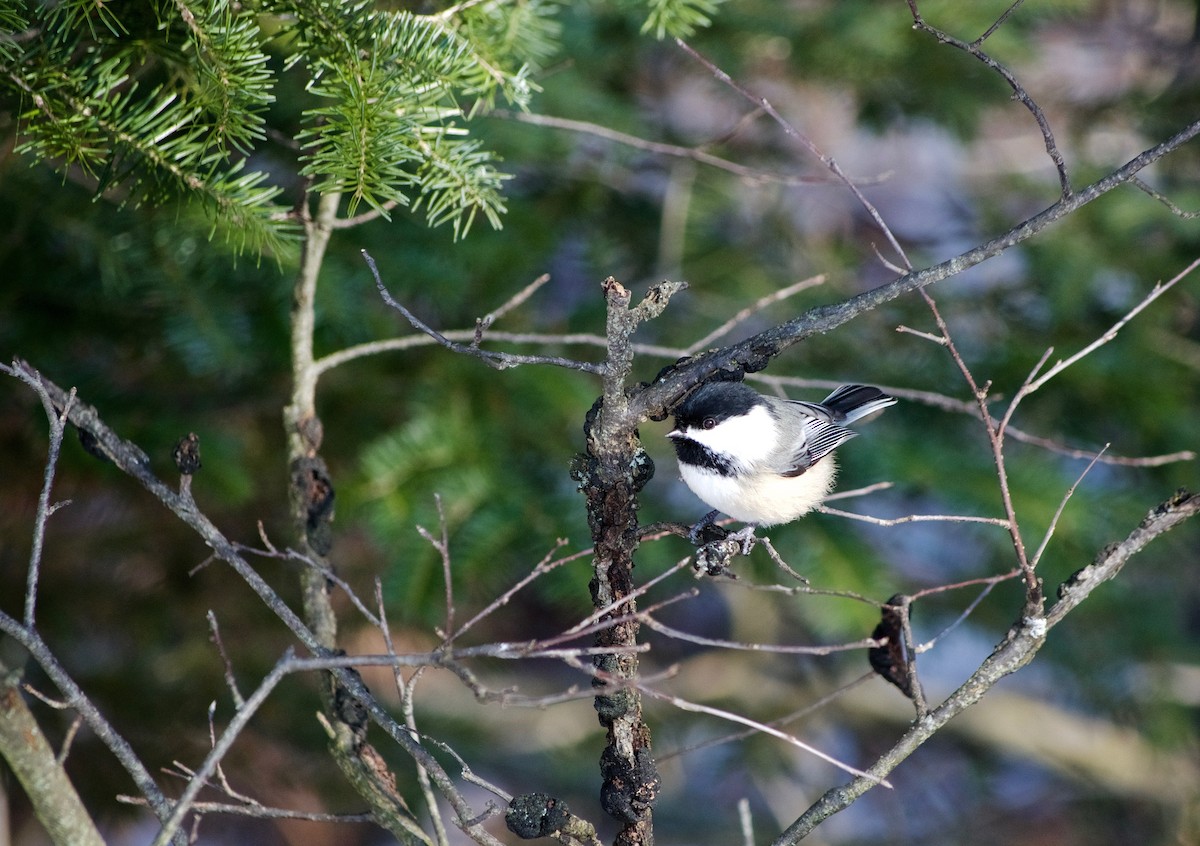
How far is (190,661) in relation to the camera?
2.50 meters

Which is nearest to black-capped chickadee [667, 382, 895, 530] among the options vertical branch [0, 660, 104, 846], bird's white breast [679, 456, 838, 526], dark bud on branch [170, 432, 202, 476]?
bird's white breast [679, 456, 838, 526]

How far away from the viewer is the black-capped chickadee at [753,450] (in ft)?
5.35

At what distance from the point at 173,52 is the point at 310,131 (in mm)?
239

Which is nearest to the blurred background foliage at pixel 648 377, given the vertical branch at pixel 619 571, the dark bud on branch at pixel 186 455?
the dark bud on branch at pixel 186 455

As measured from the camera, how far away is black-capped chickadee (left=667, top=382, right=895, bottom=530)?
1630 millimetres

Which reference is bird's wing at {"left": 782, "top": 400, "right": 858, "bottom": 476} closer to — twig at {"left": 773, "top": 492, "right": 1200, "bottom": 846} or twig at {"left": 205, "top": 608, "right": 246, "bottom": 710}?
twig at {"left": 773, "top": 492, "right": 1200, "bottom": 846}

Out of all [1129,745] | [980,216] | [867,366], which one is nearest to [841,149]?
[980,216]

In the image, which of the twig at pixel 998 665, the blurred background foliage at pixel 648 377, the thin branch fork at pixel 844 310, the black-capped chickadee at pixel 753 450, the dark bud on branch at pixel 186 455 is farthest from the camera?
the blurred background foliage at pixel 648 377

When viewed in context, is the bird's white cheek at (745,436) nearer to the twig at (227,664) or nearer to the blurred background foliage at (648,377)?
the blurred background foliage at (648,377)

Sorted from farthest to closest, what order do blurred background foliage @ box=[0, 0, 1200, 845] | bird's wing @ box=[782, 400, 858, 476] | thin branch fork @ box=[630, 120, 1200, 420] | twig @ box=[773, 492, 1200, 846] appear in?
blurred background foliage @ box=[0, 0, 1200, 845], bird's wing @ box=[782, 400, 858, 476], twig @ box=[773, 492, 1200, 846], thin branch fork @ box=[630, 120, 1200, 420]

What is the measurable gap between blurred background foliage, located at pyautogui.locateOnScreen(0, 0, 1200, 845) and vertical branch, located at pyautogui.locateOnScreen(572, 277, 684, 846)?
0.43 metres

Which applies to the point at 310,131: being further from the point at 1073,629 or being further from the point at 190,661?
the point at 1073,629

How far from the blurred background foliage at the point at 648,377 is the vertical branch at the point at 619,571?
43 centimetres

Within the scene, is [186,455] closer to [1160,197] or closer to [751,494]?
[751,494]
